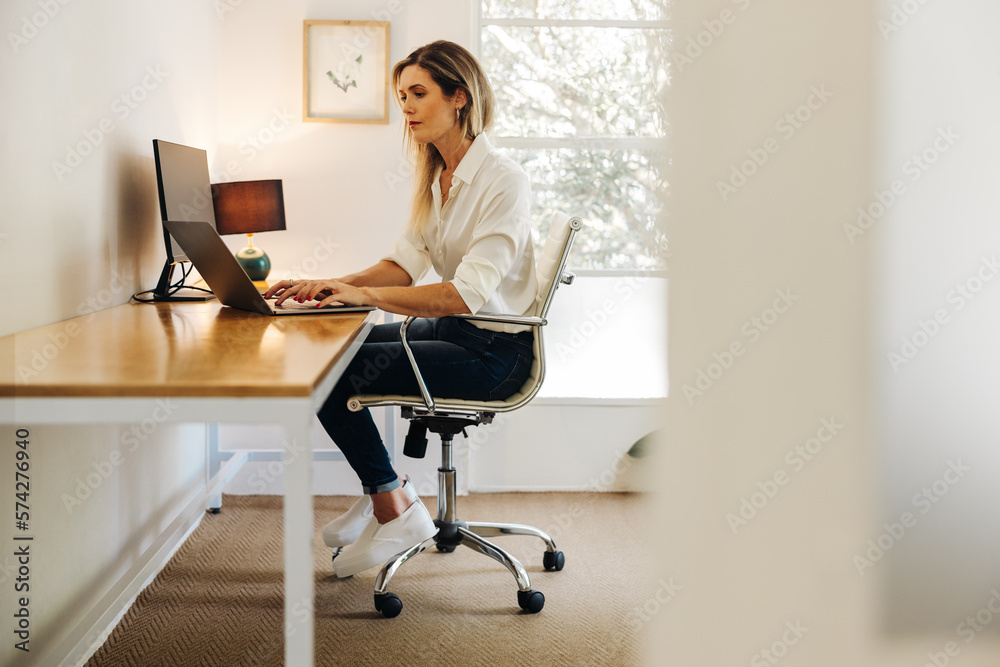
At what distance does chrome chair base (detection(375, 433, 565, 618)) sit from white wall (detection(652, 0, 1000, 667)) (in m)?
1.54

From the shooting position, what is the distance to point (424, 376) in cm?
189

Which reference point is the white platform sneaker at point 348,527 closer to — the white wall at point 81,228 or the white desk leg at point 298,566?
the white wall at point 81,228

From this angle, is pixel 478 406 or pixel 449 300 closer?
pixel 449 300

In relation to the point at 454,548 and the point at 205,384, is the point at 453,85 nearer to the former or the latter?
the point at 205,384

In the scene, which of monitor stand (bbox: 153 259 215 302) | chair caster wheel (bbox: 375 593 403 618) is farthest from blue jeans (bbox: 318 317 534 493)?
monitor stand (bbox: 153 259 215 302)

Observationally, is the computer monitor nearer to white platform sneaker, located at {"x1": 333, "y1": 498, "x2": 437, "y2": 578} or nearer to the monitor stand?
the monitor stand

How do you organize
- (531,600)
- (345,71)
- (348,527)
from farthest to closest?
(345,71) → (348,527) → (531,600)

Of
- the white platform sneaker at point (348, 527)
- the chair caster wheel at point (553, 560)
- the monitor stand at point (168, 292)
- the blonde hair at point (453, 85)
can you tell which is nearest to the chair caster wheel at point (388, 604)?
the white platform sneaker at point (348, 527)

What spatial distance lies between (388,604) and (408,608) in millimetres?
91

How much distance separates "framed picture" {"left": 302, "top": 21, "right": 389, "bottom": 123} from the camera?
2.93m

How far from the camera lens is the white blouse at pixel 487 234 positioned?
1.85 meters

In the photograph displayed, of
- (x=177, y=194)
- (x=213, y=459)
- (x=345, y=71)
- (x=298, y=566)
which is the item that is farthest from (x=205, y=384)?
(x=345, y=71)

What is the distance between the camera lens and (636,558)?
7.86 feet

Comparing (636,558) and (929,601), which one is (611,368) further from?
(929,601)
